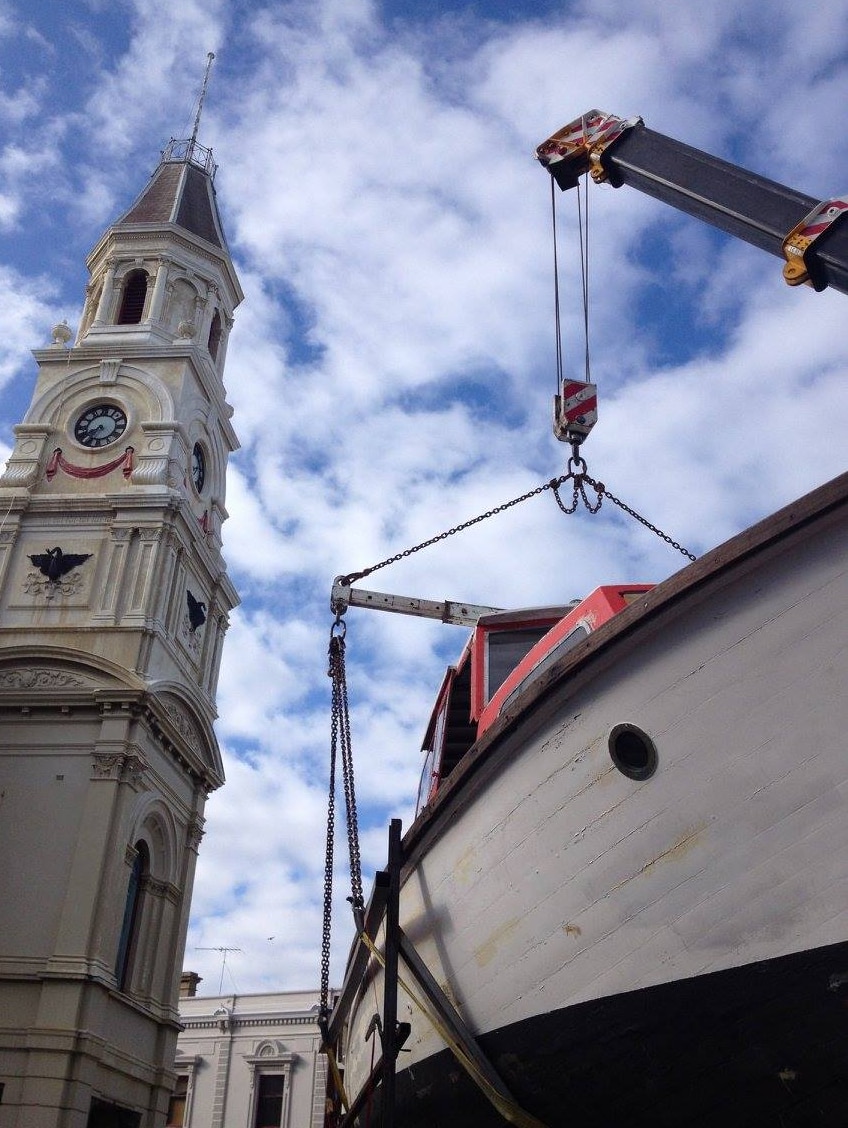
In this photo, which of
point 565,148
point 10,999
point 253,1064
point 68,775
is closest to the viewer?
point 565,148

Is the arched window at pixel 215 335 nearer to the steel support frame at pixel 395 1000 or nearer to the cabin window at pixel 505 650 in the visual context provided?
the cabin window at pixel 505 650

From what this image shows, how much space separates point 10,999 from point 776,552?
17663mm

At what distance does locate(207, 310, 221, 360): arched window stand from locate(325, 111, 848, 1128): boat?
25.9 m

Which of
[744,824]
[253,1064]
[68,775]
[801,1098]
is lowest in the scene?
[801,1098]

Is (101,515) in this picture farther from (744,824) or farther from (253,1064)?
(744,824)

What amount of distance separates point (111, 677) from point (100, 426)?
26.7 ft

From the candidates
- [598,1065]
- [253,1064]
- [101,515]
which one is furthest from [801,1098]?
[253,1064]

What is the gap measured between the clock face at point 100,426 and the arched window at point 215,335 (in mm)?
5297

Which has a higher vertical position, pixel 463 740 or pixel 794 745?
pixel 463 740

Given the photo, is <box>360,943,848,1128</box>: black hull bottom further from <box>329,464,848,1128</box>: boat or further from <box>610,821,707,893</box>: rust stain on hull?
<box>610,821,707,893</box>: rust stain on hull

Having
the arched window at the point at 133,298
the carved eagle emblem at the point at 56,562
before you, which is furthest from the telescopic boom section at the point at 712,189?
the arched window at the point at 133,298

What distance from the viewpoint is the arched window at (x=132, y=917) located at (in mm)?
20891

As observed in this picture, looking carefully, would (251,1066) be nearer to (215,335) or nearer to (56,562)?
(56,562)

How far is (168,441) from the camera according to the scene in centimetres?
2547
